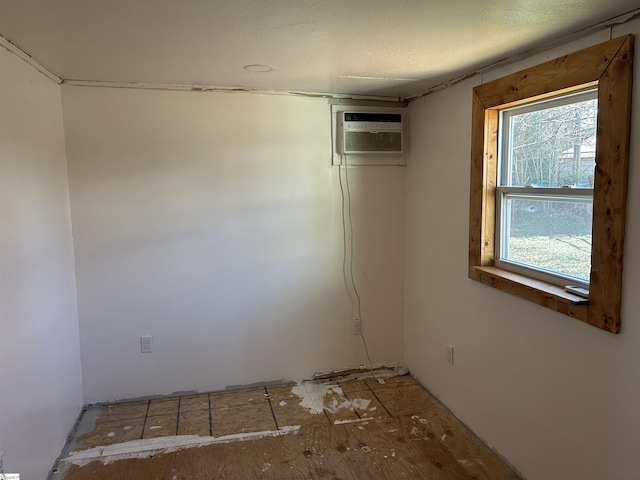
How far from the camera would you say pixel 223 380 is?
3.47 metres

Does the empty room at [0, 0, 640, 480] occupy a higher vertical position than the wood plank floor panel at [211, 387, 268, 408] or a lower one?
higher

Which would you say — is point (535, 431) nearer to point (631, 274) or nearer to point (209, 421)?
point (631, 274)

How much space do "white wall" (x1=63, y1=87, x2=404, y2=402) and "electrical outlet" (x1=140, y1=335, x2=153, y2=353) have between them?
4 cm

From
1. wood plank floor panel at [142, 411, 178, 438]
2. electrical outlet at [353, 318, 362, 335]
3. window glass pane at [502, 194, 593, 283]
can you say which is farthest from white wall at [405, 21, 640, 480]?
wood plank floor panel at [142, 411, 178, 438]

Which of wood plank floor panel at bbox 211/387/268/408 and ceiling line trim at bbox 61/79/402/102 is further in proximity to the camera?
wood plank floor panel at bbox 211/387/268/408

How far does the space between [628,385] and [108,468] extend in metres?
2.53

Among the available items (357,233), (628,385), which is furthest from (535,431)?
(357,233)

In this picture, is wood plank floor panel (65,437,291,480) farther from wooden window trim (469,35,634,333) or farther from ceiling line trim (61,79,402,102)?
ceiling line trim (61,79,402,102)

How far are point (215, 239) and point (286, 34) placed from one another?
168 cm

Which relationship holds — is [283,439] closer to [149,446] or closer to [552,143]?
[149,446]

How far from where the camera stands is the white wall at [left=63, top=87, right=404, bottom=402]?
123 inches

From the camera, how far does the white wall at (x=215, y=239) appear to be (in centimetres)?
313

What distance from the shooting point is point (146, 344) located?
10.8 feet

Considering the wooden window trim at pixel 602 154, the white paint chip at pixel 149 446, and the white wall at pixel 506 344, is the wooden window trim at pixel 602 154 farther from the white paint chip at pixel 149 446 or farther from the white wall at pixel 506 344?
the white paint chip at pixel 149 446
